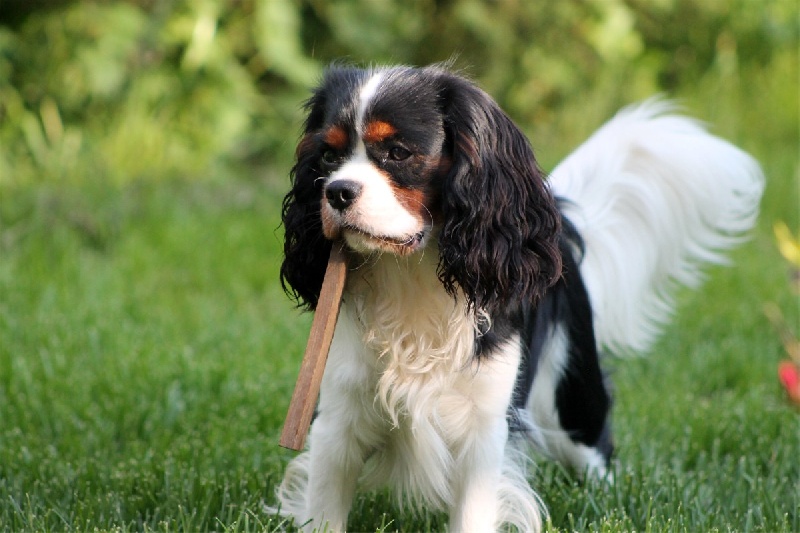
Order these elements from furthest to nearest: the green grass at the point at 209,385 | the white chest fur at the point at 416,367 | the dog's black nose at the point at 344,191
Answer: the green grass at the point at 209,385
the white chest fur at the point at 416,367
the dog's black nose at the point at 344,191

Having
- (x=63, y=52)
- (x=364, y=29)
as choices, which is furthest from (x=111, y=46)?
(x=364, y=29)

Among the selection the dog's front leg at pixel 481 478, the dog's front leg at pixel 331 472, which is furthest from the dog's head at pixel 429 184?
the dog's front leg at pixel 331 472

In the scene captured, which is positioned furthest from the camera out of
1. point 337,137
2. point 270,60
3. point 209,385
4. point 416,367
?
point 270,60

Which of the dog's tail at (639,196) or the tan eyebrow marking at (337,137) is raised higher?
the tan eyebrow marking at (337,137)

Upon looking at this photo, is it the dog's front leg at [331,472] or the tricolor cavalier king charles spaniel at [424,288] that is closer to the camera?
the tricolor cavalier king charles spaniel at [424,288]

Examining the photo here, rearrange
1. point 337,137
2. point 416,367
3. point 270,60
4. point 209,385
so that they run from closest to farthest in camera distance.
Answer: point 337,137 → point 416,367 → point 209,385 → point 270,60

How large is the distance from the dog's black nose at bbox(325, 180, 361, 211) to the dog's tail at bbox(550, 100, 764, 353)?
4.15 ft

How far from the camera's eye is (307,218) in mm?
2678

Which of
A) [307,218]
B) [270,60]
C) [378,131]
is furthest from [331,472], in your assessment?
[270,60]

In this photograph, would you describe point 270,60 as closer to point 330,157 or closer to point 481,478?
→ point 330,157

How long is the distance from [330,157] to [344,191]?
208mm

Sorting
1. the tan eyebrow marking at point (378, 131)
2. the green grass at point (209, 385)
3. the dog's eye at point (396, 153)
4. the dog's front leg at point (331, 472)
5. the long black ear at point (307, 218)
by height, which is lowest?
the green grass at point (209, 385)

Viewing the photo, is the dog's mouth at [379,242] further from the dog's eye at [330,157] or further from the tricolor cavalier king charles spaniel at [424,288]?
the dog's eye at [330,157]

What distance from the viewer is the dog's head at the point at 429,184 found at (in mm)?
2412
